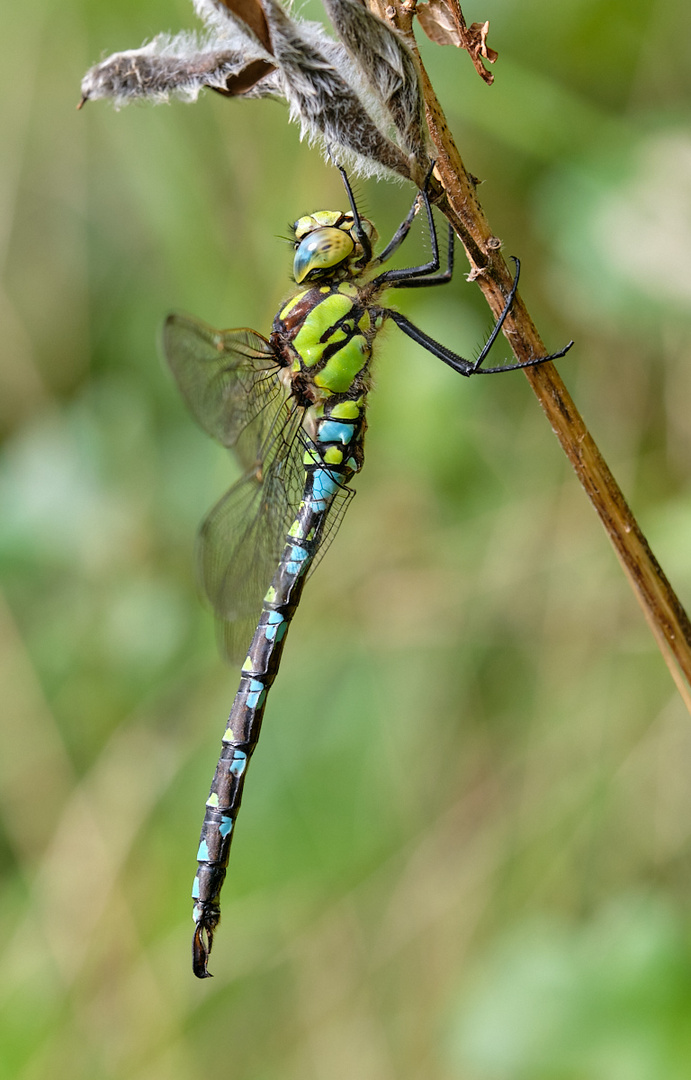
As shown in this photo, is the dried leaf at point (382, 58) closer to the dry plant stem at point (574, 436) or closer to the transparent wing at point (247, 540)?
the dry plant stem at point (574, 436)

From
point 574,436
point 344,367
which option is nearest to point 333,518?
point 344,367

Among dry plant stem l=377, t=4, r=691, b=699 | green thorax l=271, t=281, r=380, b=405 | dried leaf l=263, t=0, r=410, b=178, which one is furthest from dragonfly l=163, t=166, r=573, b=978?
dried leaf l=263, t=0, r=410, b=178

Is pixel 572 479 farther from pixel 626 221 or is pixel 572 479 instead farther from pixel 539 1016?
pixel 539 1016

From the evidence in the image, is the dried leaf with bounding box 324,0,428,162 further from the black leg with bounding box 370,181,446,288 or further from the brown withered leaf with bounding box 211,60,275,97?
the black leg with bounding box 370,181,446,288

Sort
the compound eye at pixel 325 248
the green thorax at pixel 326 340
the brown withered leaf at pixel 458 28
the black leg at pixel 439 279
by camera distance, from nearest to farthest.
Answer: the brown withered leaf at pixel 458 28 < the black leg at pixel 439 279 < the compound eye at pixel 325 248 < the green thorax at pixel 326 340

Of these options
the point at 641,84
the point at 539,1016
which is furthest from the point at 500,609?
the point at 641,84

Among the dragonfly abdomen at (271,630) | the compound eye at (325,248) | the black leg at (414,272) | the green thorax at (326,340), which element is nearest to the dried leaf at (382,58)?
the black leg at (414,272)

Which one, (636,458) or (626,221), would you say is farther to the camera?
(636,458)
